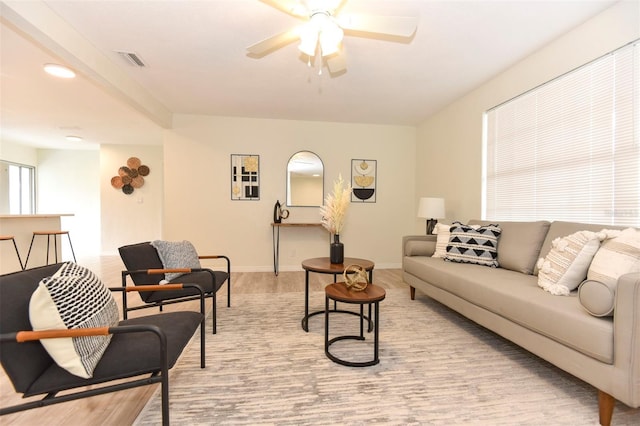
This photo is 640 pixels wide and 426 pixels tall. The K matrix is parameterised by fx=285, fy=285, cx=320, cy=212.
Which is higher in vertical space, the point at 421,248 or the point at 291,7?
the point at 291,7

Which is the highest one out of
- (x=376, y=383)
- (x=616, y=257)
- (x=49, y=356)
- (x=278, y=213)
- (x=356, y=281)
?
(x=278, y=213)

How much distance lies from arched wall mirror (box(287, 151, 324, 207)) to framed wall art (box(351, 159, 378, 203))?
1.85ft

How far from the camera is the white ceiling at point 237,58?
2100mm

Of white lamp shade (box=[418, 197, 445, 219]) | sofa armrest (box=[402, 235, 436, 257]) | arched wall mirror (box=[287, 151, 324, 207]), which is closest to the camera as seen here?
sofa armrest (box=[402, 235, 436, 257])

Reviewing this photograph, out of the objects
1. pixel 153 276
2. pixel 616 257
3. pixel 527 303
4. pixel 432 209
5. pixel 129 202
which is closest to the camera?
pixel 616 257

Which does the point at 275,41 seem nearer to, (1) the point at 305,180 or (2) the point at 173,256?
(2) the point at 173,256

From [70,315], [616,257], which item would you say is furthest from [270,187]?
[616,257]

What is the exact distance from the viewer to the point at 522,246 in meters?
2.47

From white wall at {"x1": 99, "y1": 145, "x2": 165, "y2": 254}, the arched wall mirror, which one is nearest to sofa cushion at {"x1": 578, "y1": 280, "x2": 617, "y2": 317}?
the arched wall mirror

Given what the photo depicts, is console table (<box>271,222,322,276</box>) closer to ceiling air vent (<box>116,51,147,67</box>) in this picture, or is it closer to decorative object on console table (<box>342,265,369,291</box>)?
decorative object on console table (<box>342,265,369,291</box>)

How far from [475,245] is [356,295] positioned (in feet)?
5.07

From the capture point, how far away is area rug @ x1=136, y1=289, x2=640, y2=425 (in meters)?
1.42

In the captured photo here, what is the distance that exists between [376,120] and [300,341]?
375cm

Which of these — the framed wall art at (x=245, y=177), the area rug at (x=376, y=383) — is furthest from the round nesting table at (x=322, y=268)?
the framed wall art at (x=245, y=177)
